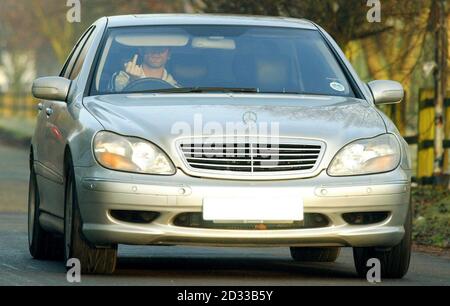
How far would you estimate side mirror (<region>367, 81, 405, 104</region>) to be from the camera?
1031cm

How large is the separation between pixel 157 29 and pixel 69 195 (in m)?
1.62

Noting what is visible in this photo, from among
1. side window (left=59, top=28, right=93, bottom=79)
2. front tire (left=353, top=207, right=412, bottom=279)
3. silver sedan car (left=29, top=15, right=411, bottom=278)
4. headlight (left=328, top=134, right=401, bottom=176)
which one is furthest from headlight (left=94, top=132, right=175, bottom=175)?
side window (left=59, top=28, right=93, bottom=79)

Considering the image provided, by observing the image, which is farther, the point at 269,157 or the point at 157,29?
the point at 157,29

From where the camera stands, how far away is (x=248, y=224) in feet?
29.7

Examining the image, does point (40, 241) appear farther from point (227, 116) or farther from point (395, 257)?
point (395, 257)

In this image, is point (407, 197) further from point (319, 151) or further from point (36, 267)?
point (36, 267)

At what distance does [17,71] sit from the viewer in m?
90.7

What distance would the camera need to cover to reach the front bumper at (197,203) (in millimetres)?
8930

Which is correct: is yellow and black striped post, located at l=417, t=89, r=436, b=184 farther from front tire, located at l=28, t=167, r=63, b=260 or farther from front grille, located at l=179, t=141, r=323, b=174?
front grille, located at l=179, t=141, r=323, b=174

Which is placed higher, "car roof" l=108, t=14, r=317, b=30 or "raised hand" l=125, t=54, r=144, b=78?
"car roof" l=108, t=14, r=317, b=30

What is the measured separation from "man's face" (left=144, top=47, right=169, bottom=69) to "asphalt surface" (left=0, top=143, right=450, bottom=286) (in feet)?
4.45

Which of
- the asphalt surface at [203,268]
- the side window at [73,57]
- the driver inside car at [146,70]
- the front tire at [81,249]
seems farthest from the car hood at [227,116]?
the side window at [73,57]
